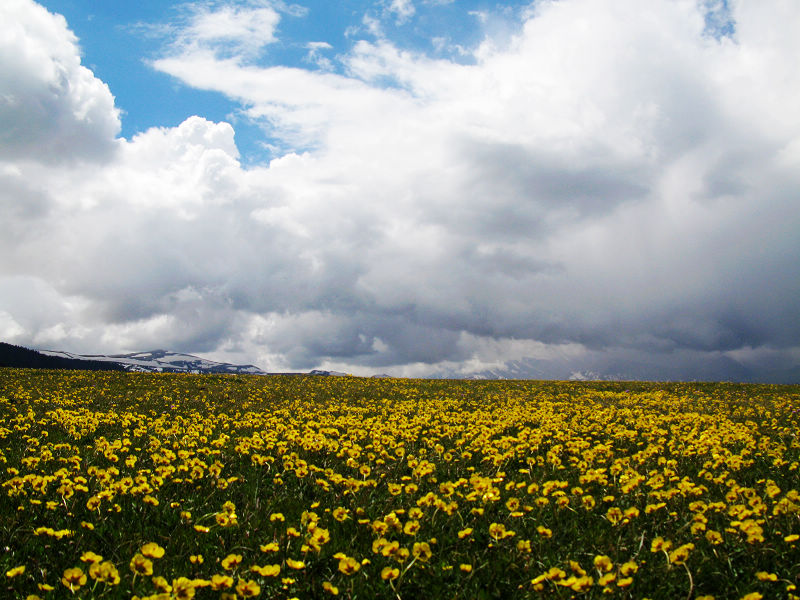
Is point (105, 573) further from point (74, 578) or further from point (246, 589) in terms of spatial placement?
point (246, 589)

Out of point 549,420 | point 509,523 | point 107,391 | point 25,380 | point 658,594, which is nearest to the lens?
point 658,594

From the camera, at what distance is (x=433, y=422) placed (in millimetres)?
13000

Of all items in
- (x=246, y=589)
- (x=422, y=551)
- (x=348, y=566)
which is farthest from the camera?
(x=422, y=551)

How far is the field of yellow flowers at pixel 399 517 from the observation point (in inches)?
171

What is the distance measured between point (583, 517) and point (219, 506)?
469 centimetres

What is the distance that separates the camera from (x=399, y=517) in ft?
20.8

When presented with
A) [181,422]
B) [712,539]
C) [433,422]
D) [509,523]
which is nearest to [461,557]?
[509,523]

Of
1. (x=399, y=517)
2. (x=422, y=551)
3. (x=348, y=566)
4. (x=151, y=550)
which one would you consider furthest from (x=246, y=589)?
(x=399, y=517)

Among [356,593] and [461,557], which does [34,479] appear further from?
[461,557]

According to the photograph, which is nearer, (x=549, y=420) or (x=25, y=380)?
(x=549, y=420)

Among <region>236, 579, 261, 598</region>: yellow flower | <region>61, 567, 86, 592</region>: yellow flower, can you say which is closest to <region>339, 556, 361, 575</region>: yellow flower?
<region>236, 579, 261, 598</region>: yellow flower

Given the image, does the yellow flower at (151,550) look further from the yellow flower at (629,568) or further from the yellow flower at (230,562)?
the yellow flower at (629,568)

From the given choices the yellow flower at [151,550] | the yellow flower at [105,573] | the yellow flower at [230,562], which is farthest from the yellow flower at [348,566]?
the yellow flower at [105,573]

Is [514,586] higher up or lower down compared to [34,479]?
lower down
